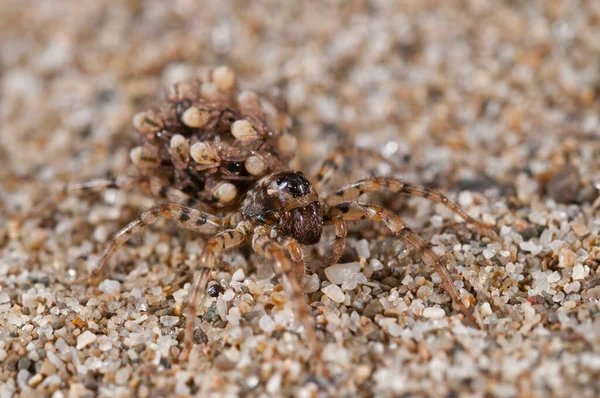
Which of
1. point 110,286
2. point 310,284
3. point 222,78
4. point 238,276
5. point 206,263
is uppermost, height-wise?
point 222,78

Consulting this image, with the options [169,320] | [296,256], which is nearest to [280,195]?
[296,256]

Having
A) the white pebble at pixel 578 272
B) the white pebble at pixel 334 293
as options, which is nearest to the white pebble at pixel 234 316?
the white pebble at pixel 334 293

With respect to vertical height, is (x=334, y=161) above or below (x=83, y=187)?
above

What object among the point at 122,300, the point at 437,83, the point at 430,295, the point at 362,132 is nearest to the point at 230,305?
the point at 122,300

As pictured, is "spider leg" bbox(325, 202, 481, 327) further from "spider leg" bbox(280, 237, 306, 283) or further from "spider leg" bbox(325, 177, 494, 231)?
"spider leg" bbox(280, 237, 306, 283)

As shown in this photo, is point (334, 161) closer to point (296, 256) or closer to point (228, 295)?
point (296, 256)

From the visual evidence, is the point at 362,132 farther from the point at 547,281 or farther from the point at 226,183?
the point at 547,281

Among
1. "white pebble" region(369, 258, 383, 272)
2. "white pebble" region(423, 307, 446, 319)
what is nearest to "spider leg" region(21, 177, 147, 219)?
"white pebble" region(369, 258, 383, 272)
